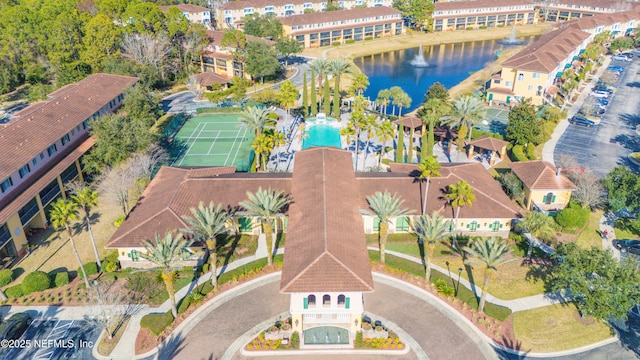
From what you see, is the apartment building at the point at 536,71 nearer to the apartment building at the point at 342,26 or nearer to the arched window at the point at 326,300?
the apartment building at the point at 342,26

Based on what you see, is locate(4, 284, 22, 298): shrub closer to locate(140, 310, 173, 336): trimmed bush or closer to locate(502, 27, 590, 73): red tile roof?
locate(140, 310, 173, 336): trimmed bush

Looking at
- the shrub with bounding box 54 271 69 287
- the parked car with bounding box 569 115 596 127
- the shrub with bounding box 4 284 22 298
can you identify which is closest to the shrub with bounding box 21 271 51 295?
the shrub with bounding box 4 284 22 298

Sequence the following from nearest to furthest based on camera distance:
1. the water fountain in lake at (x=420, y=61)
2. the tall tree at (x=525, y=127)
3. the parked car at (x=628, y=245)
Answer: the parked car at (x=628, y=245) → the tall tree at (x=525, y=127) → the water fountain in lake at (x=420, y=61)

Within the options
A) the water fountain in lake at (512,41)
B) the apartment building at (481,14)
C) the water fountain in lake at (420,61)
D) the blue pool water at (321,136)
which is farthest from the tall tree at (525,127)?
the apartment building at (481,14)

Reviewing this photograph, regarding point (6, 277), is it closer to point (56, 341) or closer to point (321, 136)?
point (56, 341)

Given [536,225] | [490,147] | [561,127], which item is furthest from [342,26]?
[536,225]

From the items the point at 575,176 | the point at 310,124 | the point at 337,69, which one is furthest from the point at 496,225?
the point at 337,69
